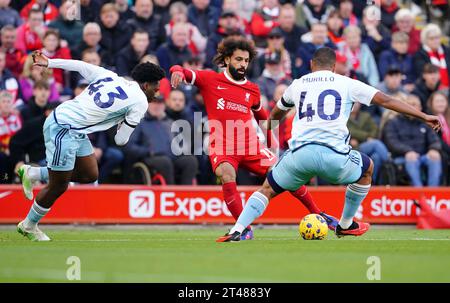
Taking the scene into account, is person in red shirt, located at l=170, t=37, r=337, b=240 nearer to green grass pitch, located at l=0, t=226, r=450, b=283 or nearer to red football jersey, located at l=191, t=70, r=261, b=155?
red football jersey, located at l=191, t=70, r=261, b=155

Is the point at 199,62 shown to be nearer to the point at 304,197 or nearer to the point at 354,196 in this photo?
the point at 304,197

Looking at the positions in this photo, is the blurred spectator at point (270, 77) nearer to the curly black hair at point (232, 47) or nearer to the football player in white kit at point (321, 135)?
the curly black hair at point (232, 47)

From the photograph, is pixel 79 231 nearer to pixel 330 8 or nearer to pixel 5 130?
pixel 5 130

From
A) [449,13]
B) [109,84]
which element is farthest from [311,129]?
[449,13]

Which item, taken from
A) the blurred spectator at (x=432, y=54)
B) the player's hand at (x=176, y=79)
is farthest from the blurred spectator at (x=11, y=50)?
the blurred spectator at (x=432, y=54)

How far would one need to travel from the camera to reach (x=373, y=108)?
65.4ft

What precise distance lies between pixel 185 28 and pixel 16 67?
11.2 ft

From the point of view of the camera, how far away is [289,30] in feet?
67.9

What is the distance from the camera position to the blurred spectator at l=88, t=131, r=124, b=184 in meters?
17.9

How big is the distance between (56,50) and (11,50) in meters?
0.95

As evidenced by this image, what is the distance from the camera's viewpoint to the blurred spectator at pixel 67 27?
1945 centimetres

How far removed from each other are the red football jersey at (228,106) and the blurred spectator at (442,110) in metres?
7.03

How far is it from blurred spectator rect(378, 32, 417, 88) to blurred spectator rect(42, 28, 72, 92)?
6.65 meters

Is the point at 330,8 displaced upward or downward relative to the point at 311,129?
upward
